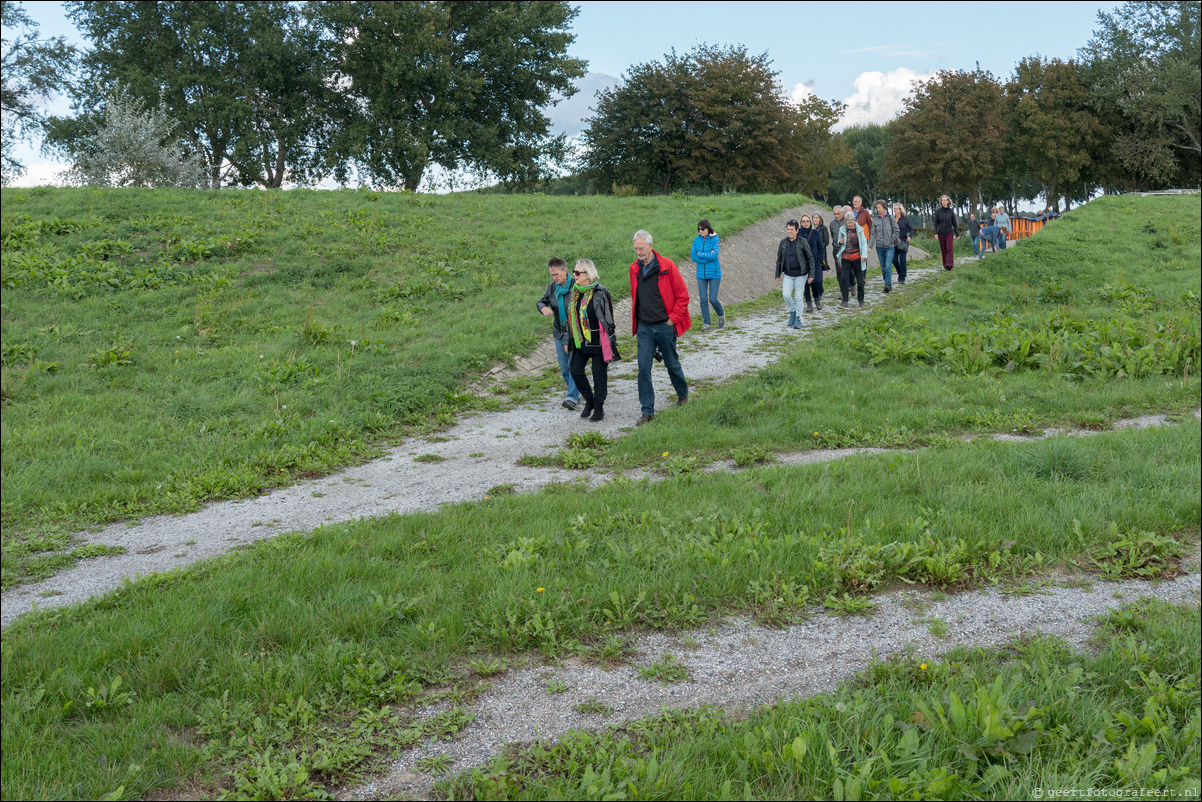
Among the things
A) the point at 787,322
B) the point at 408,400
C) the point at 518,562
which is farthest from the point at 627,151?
the point at 518,562

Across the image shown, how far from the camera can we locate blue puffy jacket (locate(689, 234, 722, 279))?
14.6 m

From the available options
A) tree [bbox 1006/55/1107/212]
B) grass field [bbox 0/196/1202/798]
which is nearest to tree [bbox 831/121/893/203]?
tree [bbox 1006/55/1107/212]

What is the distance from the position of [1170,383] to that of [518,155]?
3437 centimetres

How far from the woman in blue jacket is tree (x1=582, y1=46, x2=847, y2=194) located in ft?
95.2

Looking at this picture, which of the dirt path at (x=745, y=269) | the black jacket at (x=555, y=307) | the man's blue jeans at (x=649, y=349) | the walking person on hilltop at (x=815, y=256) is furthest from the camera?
the dirt path at (x=745, y=269)

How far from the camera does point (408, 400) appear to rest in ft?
33.2

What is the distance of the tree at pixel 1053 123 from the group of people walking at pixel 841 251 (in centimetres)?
3561

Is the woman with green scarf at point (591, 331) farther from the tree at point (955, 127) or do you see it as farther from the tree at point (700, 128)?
the tree at point (955, 127)

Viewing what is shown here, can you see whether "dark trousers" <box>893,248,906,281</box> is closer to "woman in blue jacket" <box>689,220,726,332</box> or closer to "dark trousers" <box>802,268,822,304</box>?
"dark trousers" <box>802,268,822,304</box>

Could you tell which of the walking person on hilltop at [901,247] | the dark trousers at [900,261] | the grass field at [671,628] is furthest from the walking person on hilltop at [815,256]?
the grass field at [671,628]

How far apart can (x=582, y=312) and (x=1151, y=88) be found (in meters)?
50.5

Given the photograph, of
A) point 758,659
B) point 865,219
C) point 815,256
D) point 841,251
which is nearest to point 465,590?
point 758,659

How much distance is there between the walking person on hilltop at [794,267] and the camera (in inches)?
565

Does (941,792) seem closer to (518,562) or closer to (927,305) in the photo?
(518,562)
